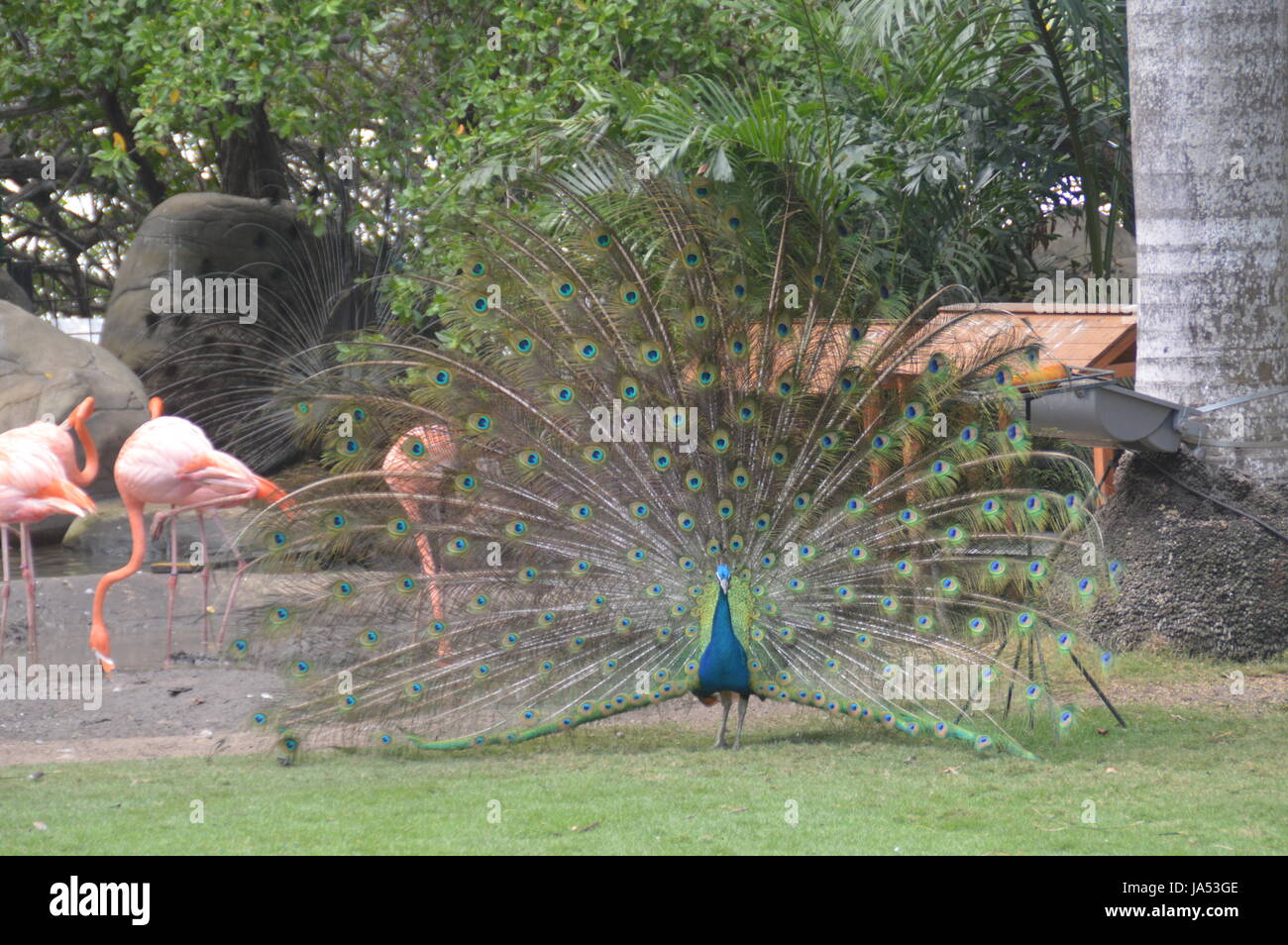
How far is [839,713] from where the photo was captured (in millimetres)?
6289

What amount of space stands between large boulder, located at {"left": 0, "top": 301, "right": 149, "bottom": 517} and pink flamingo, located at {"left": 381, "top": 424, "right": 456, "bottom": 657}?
6632 mm

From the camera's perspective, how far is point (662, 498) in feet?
21.5

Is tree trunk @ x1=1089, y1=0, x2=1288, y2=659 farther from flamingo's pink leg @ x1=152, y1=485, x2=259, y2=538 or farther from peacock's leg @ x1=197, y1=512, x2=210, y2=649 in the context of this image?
peacock's leg @ x1=197, y1=512, x2=210, y2=649

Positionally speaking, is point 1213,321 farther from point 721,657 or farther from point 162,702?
point 162,702

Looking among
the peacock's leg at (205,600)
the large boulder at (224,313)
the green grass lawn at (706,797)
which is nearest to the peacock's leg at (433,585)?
the green grass lawn at (706,797)

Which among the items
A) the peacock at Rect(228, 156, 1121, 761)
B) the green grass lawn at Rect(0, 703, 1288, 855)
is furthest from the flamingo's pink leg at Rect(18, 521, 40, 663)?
the peacock at Rect(228, 156, 1121, 761)

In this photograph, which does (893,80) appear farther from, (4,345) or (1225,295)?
(4,345)

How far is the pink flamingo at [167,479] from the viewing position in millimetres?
7801

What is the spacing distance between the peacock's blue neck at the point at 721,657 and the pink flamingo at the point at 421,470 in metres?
1.22

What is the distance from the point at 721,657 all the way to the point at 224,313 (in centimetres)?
1016

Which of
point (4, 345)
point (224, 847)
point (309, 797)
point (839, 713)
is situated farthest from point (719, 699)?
point (4, 345)

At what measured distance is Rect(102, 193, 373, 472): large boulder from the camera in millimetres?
14523

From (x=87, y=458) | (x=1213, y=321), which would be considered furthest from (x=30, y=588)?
(x=1213, y=321)

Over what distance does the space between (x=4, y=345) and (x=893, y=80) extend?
7.90 meters
